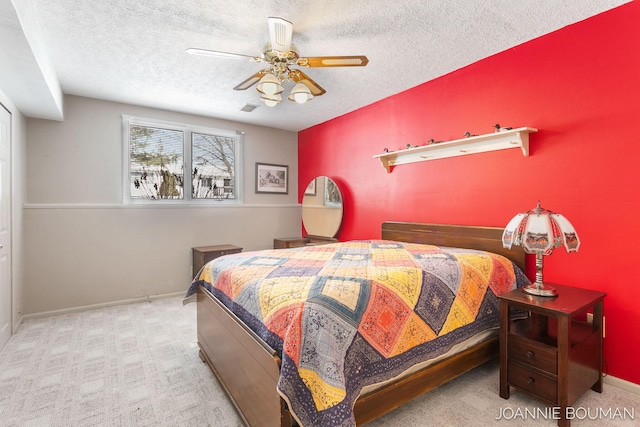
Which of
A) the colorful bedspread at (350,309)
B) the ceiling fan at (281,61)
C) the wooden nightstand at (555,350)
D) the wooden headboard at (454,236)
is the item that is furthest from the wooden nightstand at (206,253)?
the wooden nightstand at (555,350)

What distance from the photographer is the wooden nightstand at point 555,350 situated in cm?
170

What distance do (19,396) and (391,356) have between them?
2362 millimetres

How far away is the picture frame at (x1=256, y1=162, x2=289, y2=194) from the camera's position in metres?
4.98

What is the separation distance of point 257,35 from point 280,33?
1.37 ft

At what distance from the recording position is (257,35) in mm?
Result: 2352

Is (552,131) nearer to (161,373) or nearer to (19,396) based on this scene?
(161,373)

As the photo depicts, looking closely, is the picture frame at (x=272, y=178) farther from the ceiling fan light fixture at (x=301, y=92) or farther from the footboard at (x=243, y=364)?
the footboard at (x=243, y=364)

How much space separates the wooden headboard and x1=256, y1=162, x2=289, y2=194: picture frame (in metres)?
2.15

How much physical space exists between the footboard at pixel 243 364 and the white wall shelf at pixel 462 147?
2.38 meters

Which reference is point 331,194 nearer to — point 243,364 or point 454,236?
point 454,236

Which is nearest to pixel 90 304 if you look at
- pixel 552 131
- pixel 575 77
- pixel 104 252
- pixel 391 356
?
pixel 104 252

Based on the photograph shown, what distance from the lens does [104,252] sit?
12.4ft

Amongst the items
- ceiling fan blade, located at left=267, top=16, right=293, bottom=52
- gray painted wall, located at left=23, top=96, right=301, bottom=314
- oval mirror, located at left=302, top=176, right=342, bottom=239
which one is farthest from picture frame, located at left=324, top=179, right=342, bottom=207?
ceiling fan blade, located at left=267, top=16, right=293, bottom=52

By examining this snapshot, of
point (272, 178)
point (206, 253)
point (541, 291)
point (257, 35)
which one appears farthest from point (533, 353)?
point (272, 178)
